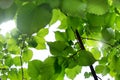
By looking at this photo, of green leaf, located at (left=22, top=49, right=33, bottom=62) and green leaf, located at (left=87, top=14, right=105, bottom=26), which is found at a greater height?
green leaf, located at (left=22, top=49, right=33, bottom=62)

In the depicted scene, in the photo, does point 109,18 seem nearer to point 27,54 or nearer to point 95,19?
point 95,19

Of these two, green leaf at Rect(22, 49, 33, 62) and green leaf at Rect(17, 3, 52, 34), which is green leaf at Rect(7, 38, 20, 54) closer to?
green leaf at Rect(22, 49, 33, 62)

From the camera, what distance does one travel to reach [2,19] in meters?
0.26

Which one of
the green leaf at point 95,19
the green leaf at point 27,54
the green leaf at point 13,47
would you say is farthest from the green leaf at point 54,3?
the green leaf at point 13,47

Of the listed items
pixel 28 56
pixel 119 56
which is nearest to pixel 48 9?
pixel 119 56

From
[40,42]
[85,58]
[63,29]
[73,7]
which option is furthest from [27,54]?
[73,7]

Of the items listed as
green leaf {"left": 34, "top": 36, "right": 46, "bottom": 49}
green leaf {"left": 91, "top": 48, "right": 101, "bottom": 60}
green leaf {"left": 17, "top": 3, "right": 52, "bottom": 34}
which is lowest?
green leaf {"left": 17, "top": 3, "right": 52, "bottom": 34}

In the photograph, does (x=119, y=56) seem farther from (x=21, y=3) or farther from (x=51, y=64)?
(x=21, y=3)

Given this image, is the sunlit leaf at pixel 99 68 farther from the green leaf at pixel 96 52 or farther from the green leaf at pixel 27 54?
the green leaf at pixel 27 54

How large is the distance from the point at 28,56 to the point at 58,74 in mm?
266

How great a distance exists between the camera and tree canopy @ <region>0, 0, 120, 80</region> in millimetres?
276

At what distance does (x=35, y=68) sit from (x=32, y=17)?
203mm

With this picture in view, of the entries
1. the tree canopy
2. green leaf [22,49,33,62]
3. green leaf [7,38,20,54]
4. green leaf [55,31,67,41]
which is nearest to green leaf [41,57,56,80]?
the tree canopy

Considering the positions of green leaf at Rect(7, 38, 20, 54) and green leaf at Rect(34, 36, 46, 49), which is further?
green leaf at Rect(7, 38, 20, 54)
